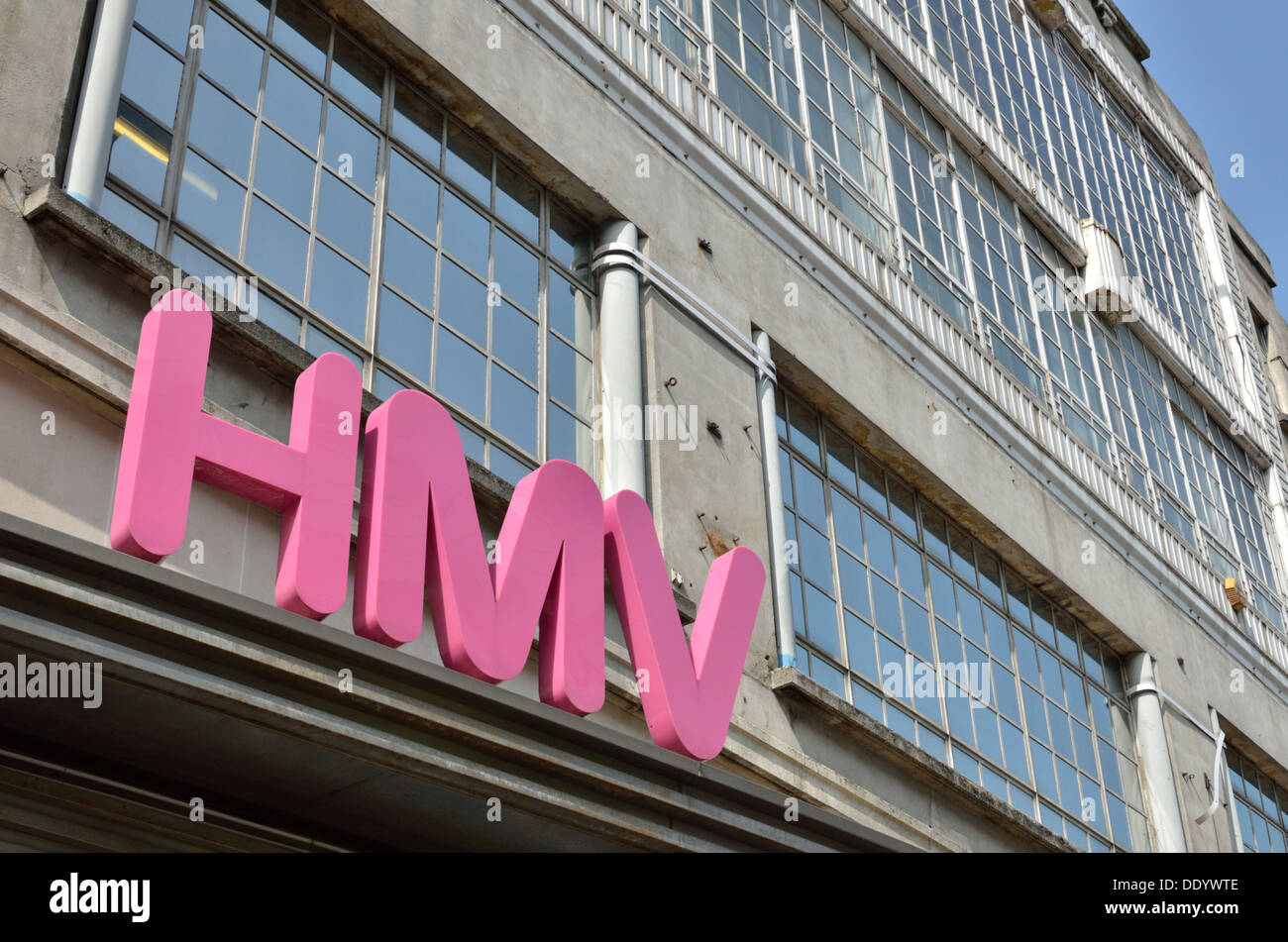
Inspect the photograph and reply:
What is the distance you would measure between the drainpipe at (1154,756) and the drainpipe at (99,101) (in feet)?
45.9

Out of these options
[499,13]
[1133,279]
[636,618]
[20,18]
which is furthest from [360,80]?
[1133,279]

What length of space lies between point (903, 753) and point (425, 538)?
20.7 feet

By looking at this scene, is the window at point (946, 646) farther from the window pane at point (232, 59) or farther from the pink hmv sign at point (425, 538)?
the window pane at point (232, 59)

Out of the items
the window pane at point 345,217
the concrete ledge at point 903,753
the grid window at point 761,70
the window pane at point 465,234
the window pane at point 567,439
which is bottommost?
the concrete ledge at point 903,753

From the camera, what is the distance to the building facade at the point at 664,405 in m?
7.82

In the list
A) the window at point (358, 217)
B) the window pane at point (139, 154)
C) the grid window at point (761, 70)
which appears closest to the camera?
the window pane at point (139, 154)

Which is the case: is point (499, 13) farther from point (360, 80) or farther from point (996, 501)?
point (996, 501)

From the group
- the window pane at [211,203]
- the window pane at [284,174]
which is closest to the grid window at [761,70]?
the window pane at [284,174]

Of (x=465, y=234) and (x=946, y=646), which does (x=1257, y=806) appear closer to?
(x=946, y=646)

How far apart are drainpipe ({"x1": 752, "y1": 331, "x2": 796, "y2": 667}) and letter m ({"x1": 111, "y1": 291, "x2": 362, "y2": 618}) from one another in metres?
5.45

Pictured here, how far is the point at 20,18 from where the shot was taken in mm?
8648

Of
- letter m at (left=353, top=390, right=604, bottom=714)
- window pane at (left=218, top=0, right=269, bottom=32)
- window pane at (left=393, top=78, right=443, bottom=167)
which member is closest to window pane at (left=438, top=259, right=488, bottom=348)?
window pane at (left=393, top=78, right=443, bottom=167)

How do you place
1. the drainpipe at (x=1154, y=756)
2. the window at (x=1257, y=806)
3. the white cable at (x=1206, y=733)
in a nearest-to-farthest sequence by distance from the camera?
the drainpipe at (x=1154, y=756) → the white cable at (x=1206, y=733) → the window at (x=1257, y=806)

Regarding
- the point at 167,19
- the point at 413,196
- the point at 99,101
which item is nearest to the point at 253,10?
the point at 167,19
